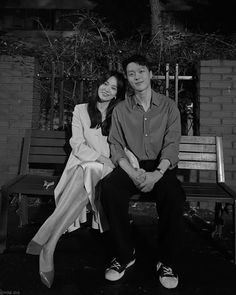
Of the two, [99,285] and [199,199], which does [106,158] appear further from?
[99,285]

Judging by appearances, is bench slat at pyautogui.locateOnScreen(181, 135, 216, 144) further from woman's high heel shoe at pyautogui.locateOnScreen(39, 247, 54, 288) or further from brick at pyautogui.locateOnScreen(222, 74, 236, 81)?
woman's high heel shoe at pyautogui.locateOnScreen(39, 247, 54, 288)

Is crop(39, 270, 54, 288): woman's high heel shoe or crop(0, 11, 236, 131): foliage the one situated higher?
crop(0, 11, 236, 131): foliage

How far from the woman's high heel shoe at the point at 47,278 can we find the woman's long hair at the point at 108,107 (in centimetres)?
133

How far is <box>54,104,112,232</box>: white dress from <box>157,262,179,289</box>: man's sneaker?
2.12 ft

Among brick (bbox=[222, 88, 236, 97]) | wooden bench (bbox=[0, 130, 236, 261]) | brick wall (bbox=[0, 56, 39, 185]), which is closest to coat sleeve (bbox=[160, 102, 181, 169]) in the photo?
wooden bench (bbox=[0, 130, 236, 261])

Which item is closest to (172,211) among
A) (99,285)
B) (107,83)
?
(99,285)

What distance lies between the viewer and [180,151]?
353 centimetres

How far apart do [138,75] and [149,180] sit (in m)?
0.91

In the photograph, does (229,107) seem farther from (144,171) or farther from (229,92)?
(144,171)

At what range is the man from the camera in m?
2.45

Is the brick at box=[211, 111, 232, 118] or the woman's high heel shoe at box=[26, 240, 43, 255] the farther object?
the brick at box=[211, 111, 232, 118]

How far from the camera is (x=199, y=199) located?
2762 mm

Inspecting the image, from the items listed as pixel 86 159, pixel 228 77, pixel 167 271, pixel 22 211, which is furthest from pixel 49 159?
pixel 228 77

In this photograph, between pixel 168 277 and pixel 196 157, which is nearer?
pixel 168 277
